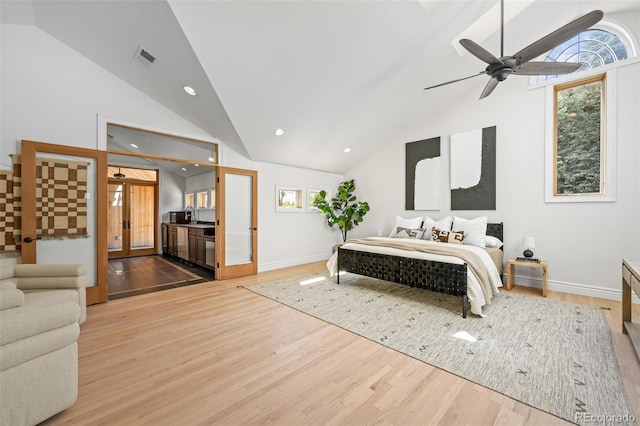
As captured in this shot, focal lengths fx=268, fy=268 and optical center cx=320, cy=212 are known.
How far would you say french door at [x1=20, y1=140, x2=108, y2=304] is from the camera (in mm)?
3104

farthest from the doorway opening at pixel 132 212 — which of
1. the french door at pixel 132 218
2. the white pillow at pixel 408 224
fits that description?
the white pillow at pixel 408 224

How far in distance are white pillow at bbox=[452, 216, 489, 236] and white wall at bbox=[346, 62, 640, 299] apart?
0.34 meters

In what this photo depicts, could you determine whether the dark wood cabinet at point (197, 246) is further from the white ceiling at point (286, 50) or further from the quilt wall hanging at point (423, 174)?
the quilt wall hanging at point (423, 174)

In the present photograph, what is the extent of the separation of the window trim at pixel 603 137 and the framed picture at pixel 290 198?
454 cm

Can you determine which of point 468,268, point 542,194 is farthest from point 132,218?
point 542,194

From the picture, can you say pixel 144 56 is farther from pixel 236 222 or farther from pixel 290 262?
pixel 290 262

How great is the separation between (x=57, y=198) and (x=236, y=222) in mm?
2477

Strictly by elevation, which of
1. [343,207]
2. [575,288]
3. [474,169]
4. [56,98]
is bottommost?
[575,288]

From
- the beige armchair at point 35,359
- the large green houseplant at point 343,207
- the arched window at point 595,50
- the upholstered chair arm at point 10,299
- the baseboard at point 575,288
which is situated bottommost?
the baseboard at point 575,288

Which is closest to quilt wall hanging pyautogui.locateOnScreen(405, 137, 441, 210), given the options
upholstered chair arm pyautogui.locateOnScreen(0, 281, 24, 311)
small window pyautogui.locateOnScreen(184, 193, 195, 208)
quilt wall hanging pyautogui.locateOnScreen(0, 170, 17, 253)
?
upholstered chair arm pyautogui.locateOnScreen(0, 281, 24, 311)

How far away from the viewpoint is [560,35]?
2.41 meters

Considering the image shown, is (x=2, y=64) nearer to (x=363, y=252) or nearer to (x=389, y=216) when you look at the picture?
(x=363, y=252)

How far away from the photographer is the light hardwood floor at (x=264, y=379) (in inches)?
63.6

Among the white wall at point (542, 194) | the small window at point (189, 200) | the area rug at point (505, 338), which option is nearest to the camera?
the area rug at point (505, 338)
